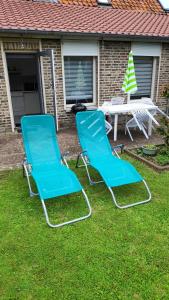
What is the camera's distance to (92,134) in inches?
193

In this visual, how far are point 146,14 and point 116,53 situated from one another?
390cm

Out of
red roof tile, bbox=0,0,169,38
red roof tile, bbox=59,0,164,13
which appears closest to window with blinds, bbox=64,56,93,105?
red roof tile, bbox=0,0,169,38

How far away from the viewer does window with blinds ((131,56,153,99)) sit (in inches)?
359

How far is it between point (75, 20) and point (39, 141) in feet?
18.1

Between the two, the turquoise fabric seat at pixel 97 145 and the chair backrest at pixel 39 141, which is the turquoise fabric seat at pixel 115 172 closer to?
the turquoise fabric seat at pixel 97 145

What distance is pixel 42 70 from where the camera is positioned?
7449 mm

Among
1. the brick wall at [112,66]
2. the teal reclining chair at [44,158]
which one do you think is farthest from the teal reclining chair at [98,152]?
the brick wall at [112,66]

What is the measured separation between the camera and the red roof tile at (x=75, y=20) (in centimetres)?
699

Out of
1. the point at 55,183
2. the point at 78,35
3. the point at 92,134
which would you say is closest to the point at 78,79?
the point at 78,35

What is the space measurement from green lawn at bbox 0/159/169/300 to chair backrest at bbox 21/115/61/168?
2.16 feet

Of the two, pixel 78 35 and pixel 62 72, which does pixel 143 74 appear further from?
pixel 62 72

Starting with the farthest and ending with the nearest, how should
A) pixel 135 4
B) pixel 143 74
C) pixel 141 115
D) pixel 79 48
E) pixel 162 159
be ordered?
1. pixel 135 4
2. pixel 143 74
3. pixel 79 48
4. pixel 141 115
5. pixel 162 159

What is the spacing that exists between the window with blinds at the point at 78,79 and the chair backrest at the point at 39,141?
4.01 meters

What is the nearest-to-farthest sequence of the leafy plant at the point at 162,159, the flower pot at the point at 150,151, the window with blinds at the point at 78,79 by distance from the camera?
the leafy plant at the point at 162,159 < the flower pot at the point at 150,151 < the window with blinds at the point at 78,79
